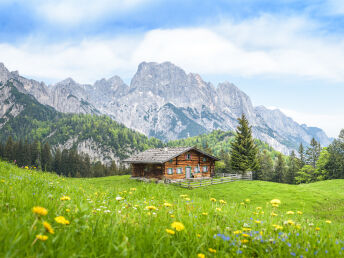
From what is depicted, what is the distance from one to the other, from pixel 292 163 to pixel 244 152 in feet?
139

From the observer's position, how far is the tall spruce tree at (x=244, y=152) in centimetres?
4909

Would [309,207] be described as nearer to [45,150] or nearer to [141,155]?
[141,155]

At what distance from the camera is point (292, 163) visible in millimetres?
81375

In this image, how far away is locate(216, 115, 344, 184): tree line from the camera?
4959 cm

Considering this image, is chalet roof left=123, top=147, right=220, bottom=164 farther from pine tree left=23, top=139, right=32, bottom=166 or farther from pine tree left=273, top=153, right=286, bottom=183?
pine tree left=23, top=139, right=32, bottom=166

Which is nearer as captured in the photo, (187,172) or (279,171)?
(187,172)

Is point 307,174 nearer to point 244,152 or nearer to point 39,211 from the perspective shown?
point 244,152

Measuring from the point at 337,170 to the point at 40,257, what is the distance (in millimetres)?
76572

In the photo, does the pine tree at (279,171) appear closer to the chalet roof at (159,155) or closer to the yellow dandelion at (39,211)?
the chalet roof at (159,155)

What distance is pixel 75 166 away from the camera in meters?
109

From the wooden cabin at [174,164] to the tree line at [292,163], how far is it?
7164mm

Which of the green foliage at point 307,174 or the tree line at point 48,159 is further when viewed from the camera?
the tree line at point 48,159

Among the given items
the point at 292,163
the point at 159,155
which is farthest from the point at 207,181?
the point at 292,163

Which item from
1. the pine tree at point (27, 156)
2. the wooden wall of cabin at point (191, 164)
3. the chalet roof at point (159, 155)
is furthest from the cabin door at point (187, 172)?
the pine tree at point (27, 156)
